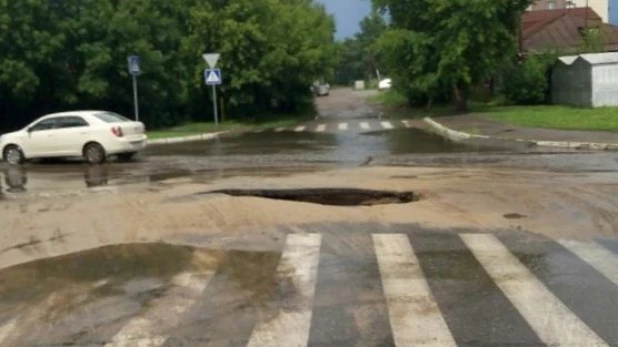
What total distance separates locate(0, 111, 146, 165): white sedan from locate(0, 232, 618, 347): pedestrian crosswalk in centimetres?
1475

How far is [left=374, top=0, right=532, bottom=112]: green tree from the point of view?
143 ft

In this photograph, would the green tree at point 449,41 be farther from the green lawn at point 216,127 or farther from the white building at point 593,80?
the green lawn at point 216,127

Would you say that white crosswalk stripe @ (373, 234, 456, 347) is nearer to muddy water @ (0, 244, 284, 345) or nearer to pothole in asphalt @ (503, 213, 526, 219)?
muddy water @ (0, 244, 284, 345)

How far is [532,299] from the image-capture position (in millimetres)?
7500

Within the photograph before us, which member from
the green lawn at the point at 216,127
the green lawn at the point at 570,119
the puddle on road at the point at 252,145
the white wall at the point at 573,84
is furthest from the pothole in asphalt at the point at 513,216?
the white wall at the point at 573,84

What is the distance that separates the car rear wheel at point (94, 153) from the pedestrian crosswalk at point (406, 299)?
48.8 feet

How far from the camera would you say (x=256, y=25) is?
45.0 metres

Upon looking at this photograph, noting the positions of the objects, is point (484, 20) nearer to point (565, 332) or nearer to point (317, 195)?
point (317, 195)

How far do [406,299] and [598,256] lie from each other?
2.81 meters

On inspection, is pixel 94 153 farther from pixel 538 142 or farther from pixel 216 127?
pixel 216 127

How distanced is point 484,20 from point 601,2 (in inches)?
2804

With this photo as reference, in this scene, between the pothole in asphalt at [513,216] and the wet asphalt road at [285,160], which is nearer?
the pothole in asphalt at [513,216]

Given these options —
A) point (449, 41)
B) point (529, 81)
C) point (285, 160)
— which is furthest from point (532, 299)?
point (529, 81)

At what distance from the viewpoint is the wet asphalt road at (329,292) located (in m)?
6.63
